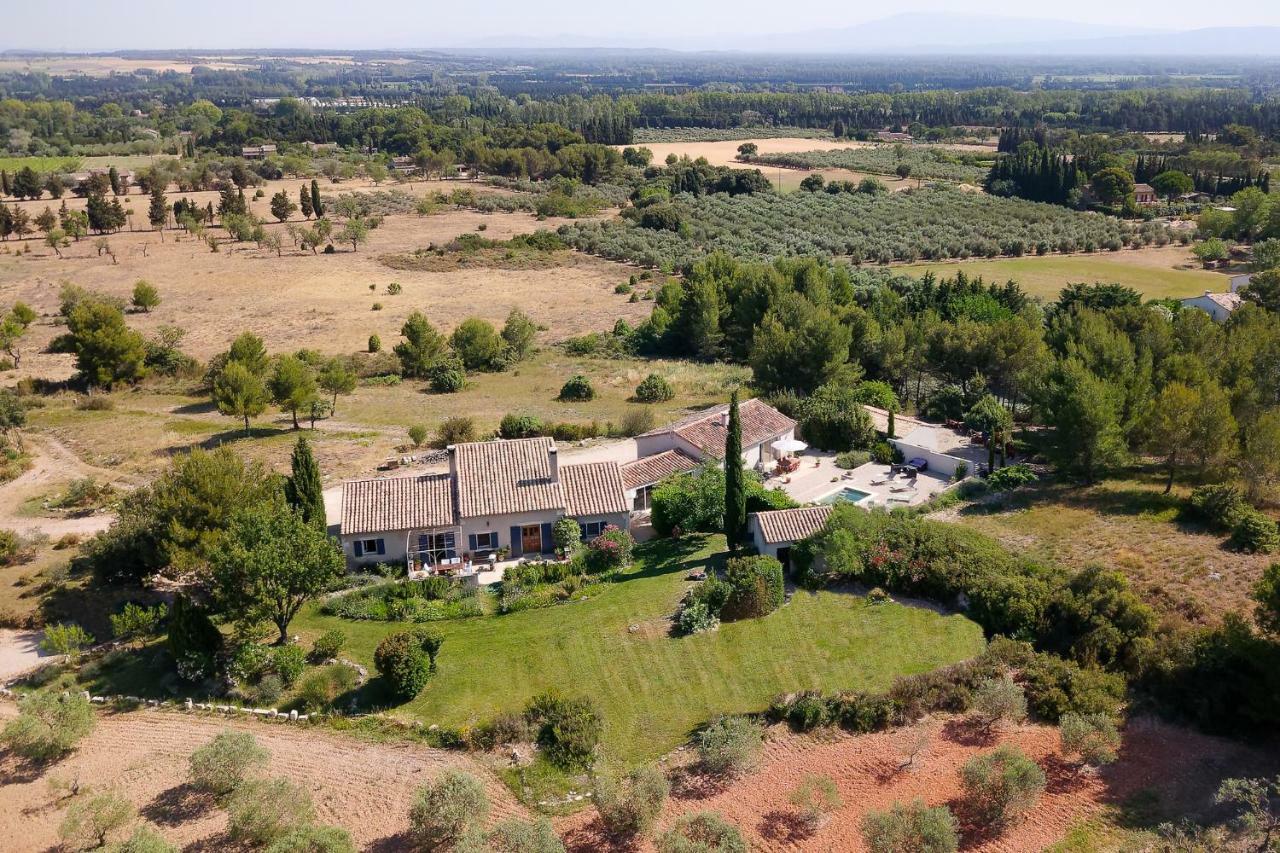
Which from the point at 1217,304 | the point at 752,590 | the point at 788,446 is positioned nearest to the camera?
the point at 752,590

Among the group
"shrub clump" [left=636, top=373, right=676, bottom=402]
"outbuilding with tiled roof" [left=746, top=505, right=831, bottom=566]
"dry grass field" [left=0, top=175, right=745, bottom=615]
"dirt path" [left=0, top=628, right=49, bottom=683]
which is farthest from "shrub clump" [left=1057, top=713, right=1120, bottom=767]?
"shrub clump" [left=636, top=373, right=676, bottom=402]

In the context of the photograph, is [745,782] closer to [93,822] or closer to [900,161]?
[93,822]

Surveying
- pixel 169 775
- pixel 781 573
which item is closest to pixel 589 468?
pixel 781 573

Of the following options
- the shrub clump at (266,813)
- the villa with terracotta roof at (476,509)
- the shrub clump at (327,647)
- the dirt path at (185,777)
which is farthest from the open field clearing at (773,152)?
the shrub clump at (266,813)

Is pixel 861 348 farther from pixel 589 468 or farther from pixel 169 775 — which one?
pixel 169 775

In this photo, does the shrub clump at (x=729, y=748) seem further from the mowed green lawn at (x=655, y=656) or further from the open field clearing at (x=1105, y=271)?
the open field clearing at (x=1105, y=271)

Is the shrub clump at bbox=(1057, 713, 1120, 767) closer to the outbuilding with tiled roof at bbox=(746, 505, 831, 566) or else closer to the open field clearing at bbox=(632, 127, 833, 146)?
the outbuilding with tiled roof at bbox=(746, 505, 831, 566)

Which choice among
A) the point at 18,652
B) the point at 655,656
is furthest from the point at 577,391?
the point at 18,652
